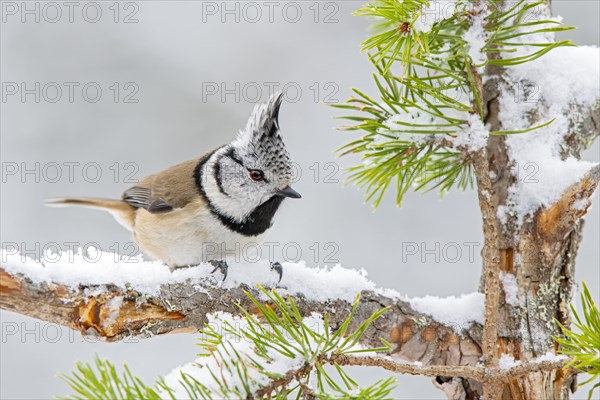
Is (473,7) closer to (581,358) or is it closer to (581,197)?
(581,197)

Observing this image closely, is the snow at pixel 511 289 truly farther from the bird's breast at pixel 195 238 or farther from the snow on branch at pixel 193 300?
the bird's breast at pixel 195 238

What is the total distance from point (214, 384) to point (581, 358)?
0.54 meters

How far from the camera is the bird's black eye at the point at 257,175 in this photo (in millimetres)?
2123

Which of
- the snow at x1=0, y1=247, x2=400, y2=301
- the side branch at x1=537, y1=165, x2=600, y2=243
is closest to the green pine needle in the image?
the side branch at x1=537, y1=165, x2=600, y2=243

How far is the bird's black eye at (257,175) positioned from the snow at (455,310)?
79 cm

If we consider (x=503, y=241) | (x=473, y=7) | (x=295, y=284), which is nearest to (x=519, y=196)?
(x=503, y=241)

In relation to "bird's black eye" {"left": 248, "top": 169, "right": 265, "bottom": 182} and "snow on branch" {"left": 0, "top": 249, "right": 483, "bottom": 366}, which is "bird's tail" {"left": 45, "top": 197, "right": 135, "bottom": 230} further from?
"snow on branch" {"left": 0, "top": 249, "right": 483, "bottom": 366}

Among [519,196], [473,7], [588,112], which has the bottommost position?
[519,196]

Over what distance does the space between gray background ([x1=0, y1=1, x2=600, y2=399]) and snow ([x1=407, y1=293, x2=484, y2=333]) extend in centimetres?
191

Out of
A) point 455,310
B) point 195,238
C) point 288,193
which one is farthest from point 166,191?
point 455,310

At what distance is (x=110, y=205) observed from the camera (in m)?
2.58

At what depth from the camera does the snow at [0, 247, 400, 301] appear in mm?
1184

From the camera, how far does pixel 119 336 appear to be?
124 centimetres

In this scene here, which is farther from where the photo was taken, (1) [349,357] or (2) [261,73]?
(2) [261,73]
